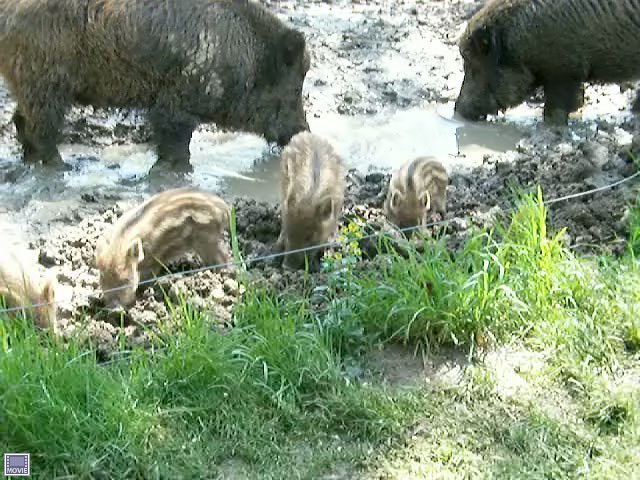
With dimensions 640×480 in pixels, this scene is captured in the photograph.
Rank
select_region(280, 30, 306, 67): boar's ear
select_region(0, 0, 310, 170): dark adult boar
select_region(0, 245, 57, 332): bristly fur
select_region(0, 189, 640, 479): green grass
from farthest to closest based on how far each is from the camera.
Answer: select_region(280, 30, 306, 67): boar's ear, select_region(0, 0, 310, 170): dark adult boar, select_region(0, 245, 57, 332): bristly fur, select_region(0, 189, 640, 479): green grass

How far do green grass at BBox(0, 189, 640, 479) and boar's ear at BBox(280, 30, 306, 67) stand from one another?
308 cm

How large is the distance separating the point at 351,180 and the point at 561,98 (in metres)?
2.68

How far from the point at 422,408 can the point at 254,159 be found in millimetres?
4036

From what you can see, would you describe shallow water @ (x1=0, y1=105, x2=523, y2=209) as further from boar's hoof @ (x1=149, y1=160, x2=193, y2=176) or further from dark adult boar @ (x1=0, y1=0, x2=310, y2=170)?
dark adult boar @ (x1=0, y1=0, x2=310, y2=170)

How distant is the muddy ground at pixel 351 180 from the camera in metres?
5.49

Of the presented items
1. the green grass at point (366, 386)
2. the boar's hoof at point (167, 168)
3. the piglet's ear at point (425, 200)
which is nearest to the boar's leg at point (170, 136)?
the boar's hoof at point (167, 168)

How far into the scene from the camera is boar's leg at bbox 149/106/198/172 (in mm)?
7566

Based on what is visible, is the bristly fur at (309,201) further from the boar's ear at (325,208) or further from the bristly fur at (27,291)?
the bristly fur at (27,291)

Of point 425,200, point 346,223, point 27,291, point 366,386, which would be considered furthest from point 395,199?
point 27,291

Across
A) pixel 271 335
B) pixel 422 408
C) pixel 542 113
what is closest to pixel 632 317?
pixel 422 408

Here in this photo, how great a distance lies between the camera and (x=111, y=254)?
17.3 ft

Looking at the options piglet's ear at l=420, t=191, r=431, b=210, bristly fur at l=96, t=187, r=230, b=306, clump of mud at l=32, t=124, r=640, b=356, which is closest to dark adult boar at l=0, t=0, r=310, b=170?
clump of mud at l=32, t=124, r=640, b=356

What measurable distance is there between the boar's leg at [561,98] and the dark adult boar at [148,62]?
2.57m

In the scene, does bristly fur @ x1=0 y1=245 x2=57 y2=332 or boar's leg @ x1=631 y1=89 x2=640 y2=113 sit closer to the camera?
bristly fur @ x1=0 y1=245 x2=57 y2=332
